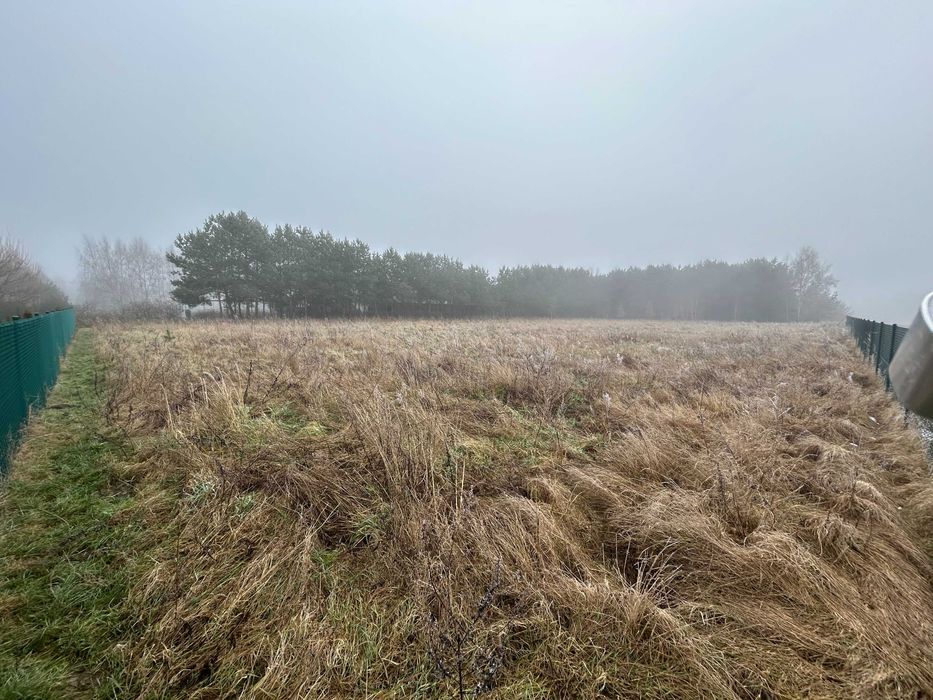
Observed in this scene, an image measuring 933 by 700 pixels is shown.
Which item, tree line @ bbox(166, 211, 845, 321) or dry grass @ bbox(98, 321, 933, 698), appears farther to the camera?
tree line @ bbox(166, 211, 845, 321)

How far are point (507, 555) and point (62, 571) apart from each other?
7.40 ft

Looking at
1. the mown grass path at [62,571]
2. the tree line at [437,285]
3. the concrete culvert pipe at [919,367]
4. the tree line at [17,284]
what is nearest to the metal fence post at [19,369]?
the mown grass path at [62,571]

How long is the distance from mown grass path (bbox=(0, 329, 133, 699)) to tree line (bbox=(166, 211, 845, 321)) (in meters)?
30.8

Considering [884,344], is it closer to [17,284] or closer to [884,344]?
[884,344]

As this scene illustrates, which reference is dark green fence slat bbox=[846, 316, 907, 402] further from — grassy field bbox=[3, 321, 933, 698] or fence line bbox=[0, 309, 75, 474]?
fence line bbox=[0, 309, 75, 474]

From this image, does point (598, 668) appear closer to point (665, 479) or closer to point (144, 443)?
point (665, 479)

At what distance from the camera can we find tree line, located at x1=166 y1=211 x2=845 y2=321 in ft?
102

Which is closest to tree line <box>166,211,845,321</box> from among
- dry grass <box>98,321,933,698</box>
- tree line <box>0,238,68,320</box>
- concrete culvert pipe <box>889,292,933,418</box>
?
tree line <box>0,238,68,320</box>

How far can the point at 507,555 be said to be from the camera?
82.0 inches

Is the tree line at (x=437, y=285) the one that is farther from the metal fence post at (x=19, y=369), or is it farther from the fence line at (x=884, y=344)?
the fence line at (x=884, y=344)

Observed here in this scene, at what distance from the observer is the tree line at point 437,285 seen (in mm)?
31062

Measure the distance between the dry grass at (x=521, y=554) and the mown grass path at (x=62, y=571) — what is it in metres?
0.13

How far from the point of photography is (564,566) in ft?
6.92

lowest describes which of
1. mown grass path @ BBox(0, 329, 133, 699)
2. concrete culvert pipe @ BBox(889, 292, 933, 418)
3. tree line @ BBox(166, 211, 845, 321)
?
mown grass path @ BBox(0, 329, 133, 699)
